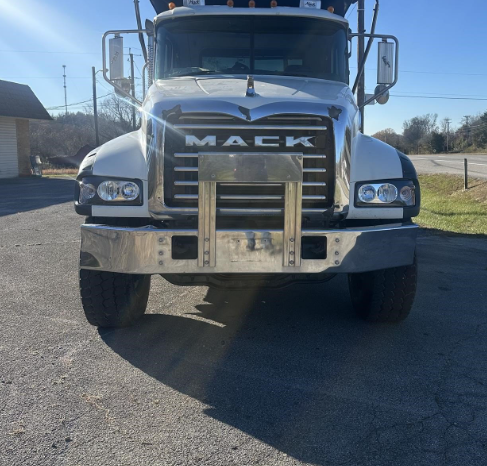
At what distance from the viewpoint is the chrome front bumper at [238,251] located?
3604mm

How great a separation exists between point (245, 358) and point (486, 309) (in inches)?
102

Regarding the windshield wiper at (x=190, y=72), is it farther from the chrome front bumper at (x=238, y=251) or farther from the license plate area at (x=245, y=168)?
the chrome front bumper at (x=238, y=251)

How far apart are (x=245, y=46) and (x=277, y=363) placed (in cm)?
321

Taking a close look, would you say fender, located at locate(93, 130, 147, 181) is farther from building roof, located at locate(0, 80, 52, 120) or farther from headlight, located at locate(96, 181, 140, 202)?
building roof, located at locate(0, 80, 52, 120)

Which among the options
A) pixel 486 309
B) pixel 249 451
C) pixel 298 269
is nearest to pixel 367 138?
pixel 298 269

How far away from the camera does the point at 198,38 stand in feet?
17.5

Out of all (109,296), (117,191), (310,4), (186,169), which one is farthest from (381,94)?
(109,296)

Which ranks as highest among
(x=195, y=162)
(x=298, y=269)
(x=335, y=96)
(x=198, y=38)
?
(x=198, y=38)

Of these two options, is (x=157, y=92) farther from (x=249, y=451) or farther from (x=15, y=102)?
(x=15, y=102)

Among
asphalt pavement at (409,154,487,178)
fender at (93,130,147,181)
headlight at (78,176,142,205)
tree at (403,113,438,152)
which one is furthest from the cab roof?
tree at (403,113,438,152)

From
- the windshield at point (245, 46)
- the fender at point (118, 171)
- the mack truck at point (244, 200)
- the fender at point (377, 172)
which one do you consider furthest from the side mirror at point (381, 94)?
the fender at point (118, 171)

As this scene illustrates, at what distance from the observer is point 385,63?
5.49 m

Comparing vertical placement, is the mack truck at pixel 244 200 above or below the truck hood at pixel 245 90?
below

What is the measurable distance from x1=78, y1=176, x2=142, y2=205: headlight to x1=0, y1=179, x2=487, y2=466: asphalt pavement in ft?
3.60
